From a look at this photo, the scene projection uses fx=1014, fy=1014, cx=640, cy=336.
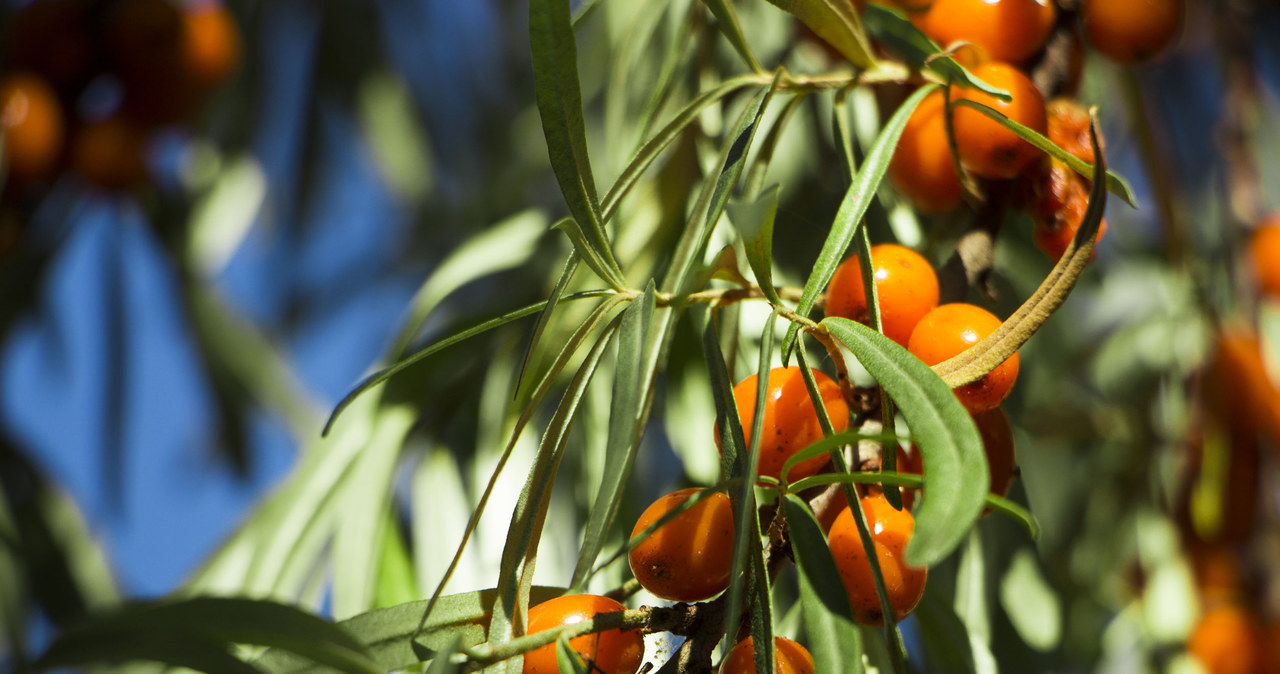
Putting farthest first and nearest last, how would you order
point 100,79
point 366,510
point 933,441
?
point 100,79
point 366,510
point 933,441

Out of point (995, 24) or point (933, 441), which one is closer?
point (933, 441)

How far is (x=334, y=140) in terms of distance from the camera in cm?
150

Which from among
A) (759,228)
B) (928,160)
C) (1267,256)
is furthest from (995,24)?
(1267,256)

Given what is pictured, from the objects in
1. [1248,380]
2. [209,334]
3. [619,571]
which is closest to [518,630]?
[619,571]

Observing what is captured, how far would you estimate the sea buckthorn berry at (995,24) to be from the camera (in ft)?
1.68

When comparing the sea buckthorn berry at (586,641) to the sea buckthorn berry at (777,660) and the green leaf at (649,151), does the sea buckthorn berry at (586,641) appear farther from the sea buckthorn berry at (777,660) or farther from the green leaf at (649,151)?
the green leaf at (649,151)

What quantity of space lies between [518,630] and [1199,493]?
0.76 metres

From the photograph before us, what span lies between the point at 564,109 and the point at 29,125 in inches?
38.4

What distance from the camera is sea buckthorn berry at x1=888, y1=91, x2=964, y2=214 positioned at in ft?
1.58

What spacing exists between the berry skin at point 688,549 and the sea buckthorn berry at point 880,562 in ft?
0.13

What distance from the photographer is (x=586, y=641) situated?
343 millimetres

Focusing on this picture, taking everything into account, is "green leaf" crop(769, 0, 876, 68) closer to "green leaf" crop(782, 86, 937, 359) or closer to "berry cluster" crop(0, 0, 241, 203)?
"green leaf" crop(782, 86, 937, 359)

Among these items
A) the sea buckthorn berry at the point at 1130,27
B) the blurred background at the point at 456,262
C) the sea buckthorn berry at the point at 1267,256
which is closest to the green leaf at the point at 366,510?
the blurred background at the point at 456,262

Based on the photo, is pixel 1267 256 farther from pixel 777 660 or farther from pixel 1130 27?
pixel 777 660
